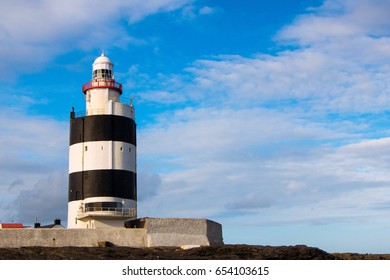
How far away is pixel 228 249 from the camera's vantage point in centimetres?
2647

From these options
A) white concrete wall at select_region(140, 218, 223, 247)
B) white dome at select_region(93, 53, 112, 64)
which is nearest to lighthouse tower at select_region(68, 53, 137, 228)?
white dome at select_region(93, 53, 112, 64)

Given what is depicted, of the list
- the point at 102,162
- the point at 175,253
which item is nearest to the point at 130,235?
the point at 175,253

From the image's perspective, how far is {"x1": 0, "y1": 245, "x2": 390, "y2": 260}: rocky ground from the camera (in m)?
23.5

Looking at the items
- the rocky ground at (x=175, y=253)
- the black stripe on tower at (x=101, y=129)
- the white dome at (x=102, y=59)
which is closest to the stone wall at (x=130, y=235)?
the rocky ground at (x=175, y=253)

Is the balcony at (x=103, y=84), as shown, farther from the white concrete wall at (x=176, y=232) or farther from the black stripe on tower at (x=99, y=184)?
the white concrete wall at (x=176, y=232)

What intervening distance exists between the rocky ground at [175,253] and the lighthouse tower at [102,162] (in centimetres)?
382

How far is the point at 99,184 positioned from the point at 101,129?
264cm

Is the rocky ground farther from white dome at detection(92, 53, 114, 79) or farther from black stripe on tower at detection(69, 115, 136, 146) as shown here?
white dome at detection(92, 53, 114, 79)

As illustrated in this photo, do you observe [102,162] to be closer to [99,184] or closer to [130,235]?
[99,184]

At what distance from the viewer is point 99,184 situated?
29.6 m
